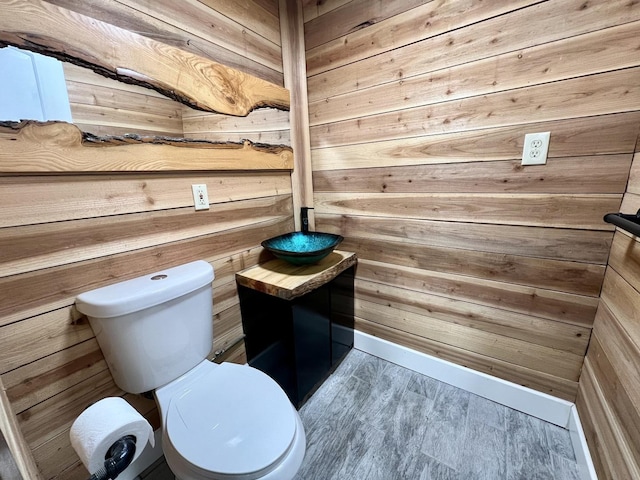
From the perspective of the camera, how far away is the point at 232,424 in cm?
87

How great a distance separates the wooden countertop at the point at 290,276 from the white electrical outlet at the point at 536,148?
0.98m

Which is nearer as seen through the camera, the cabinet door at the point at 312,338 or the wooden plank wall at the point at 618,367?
the wooden plank wall at the point at 618,367

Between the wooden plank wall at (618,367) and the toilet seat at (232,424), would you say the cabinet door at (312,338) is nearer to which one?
the toilet seat at (232,424)

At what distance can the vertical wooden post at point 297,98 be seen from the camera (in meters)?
1.59

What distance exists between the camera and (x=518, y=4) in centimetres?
107

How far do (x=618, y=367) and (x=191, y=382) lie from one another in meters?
1.55

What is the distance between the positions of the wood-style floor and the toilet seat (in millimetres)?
487

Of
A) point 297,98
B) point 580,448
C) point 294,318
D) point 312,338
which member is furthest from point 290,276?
point 580,448

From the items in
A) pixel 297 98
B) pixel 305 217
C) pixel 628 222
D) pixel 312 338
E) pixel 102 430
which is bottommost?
pixel 312 338

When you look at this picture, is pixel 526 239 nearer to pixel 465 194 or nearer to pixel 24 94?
pixel 465 194

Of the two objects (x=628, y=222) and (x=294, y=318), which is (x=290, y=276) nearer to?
(x=294, y=318)

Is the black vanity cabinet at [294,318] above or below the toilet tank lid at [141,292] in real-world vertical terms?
below

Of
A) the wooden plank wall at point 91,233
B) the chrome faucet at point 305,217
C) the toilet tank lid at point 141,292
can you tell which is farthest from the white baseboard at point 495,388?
the toilet tank lid at point 141,292

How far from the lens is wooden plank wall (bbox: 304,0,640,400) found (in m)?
1.03
